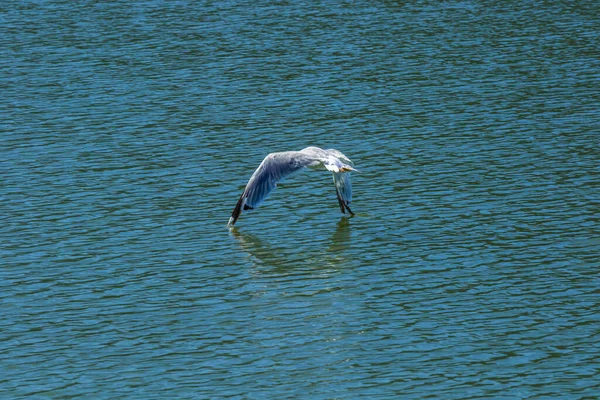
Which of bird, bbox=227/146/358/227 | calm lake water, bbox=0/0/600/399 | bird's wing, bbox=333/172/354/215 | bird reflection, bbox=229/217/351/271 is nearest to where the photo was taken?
calm lake water, bbox=0/0/600/399

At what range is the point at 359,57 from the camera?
42406mm

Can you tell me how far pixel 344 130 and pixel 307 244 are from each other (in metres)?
9.15

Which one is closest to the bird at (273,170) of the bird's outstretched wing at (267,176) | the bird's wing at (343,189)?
the bird's outstretched wing at (267,176)

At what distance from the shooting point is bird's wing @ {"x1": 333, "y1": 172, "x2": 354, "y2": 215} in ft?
86.1

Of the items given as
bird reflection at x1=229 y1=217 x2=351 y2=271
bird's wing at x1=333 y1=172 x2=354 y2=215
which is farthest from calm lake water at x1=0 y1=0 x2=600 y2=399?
bird's wing at x1=333 y1=172 x2=354 y2=215

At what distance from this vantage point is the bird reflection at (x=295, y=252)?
23.6 metres

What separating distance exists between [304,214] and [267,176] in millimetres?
1827

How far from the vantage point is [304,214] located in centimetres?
2695

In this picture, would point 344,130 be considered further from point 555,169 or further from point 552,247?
point 552,247

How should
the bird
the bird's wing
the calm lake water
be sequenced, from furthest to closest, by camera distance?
1. the bird's wing
2. the bird
3. the calm lake water

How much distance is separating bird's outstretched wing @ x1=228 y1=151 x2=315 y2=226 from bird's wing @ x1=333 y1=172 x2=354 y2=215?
1.03m

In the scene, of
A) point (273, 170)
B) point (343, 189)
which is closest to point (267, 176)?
point (273, 170)

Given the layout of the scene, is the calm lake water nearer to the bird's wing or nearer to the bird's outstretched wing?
the bird's wing

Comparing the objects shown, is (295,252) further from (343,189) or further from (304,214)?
(304,214)
